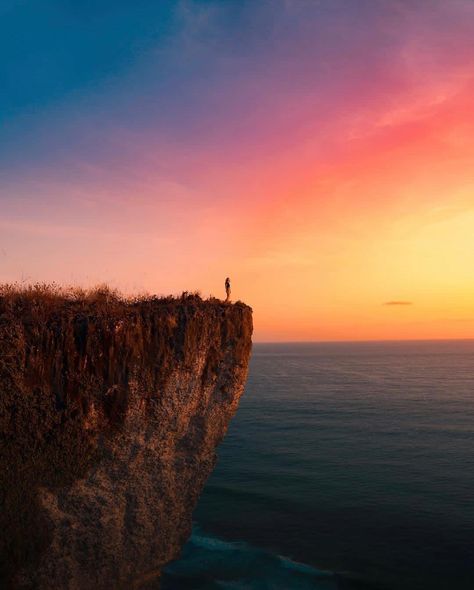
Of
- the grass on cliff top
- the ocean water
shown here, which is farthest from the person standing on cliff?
the ocean water

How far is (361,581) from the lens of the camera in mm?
19281

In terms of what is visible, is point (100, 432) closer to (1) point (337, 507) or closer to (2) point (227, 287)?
(2) point (227, 287)

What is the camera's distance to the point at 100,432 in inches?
496


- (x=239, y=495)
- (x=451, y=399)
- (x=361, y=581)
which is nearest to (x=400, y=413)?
(x=451, y=399)

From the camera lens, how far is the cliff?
1178cm

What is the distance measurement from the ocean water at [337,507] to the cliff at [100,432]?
25.2 feet

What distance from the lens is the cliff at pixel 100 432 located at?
1178 centimetres

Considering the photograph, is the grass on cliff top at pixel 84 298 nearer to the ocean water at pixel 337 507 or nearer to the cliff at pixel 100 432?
the cliff at pixel 100 432

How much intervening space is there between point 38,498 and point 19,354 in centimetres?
421

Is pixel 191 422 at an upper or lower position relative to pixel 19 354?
lower

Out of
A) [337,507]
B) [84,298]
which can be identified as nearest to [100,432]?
[84,298]

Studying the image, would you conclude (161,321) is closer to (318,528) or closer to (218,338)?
(218,338)

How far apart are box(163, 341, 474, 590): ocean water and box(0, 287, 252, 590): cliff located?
769cm

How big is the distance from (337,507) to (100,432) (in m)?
19.7
